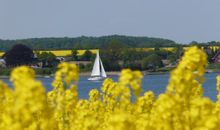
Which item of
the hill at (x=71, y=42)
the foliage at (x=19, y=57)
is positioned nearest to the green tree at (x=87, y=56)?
the foliage at (x=19, y=57)

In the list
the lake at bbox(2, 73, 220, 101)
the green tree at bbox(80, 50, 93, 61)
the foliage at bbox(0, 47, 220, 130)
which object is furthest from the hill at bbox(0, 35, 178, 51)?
the foliage at bbox(0, 47, 220, 130)

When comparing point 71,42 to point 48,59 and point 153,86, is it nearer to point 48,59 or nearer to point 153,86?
point 48,59

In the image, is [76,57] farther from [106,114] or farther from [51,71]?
[106,114]

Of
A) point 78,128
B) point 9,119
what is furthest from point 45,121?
point 78,128

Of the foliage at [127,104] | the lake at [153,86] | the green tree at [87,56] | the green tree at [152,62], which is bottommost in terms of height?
the green tree at [152,62]

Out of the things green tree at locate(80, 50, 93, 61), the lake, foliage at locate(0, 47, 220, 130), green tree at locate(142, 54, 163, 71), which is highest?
foliage at locate(0, 47, 220, 130)

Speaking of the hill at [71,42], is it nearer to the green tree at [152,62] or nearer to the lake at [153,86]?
the green tree at [152,62]

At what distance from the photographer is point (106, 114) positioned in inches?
408

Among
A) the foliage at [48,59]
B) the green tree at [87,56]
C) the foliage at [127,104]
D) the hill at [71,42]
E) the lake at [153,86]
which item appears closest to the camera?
the foliage at [127,104]

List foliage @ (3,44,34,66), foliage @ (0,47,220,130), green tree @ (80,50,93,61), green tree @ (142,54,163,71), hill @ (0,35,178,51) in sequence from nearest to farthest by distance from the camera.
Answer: foliage @ (0,47,220,130)
foliage @ (3,44,34,66)
green tree @ (142,54,163,71)
green tree @ (80,50,93,61)
hill @ (0,35,178,51)

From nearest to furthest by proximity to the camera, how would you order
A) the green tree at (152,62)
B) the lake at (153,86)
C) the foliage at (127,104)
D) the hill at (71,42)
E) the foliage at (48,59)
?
the foliage at (127,104) < the lake at (153,86) < the foliage at (48,59) < the green tree at (152,62) < the hill at (71,42)

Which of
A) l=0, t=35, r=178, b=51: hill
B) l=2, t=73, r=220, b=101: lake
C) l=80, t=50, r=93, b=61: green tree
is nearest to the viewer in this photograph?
l=2, t=73, r=220, b=101: lake

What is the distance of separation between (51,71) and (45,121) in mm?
83143

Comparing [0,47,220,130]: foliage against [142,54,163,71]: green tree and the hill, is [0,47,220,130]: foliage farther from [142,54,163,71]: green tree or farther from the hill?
the hill
